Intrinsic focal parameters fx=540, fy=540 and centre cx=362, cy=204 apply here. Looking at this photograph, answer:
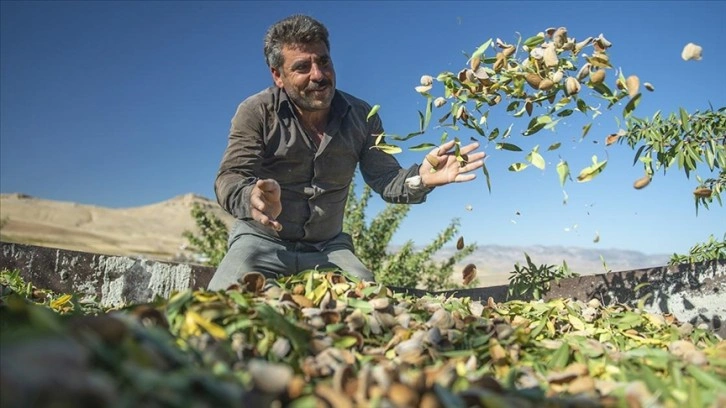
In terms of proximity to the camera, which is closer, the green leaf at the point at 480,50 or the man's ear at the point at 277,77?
the green leaf at the point at 480,50

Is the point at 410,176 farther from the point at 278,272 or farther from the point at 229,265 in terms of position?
the point at 229,265

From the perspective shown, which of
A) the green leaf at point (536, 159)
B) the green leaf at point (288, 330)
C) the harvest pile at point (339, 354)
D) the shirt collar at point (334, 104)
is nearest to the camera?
the harvest pile at point (339, 354)

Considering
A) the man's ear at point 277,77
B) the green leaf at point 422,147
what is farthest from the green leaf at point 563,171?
the man's ear at point 277,77

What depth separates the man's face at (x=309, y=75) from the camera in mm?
3633

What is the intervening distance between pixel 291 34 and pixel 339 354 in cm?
262

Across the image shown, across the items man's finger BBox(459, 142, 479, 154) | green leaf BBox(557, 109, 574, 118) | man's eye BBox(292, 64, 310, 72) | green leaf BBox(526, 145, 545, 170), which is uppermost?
man's eye BBox(292, 64, 310, 72)

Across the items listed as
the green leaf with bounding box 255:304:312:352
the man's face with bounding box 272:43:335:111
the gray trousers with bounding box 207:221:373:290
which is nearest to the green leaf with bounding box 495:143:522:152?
the gray trousers with bounding box 207:221:373:290

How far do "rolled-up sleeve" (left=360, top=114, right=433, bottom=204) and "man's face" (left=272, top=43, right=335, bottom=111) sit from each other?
466 millimetres

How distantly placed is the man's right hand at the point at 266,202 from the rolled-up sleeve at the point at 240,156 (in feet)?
1.68

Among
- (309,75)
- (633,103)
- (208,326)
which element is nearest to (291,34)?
(309,75)

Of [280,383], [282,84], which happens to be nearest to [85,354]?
[280,383]

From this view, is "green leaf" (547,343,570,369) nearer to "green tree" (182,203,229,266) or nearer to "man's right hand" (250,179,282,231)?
"man's right hand" (250,179,282,231)

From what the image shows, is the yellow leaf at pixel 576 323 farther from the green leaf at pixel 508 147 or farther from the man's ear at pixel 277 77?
the man's ear at pixel 277 77

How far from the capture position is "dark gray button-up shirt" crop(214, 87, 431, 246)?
142 inches
